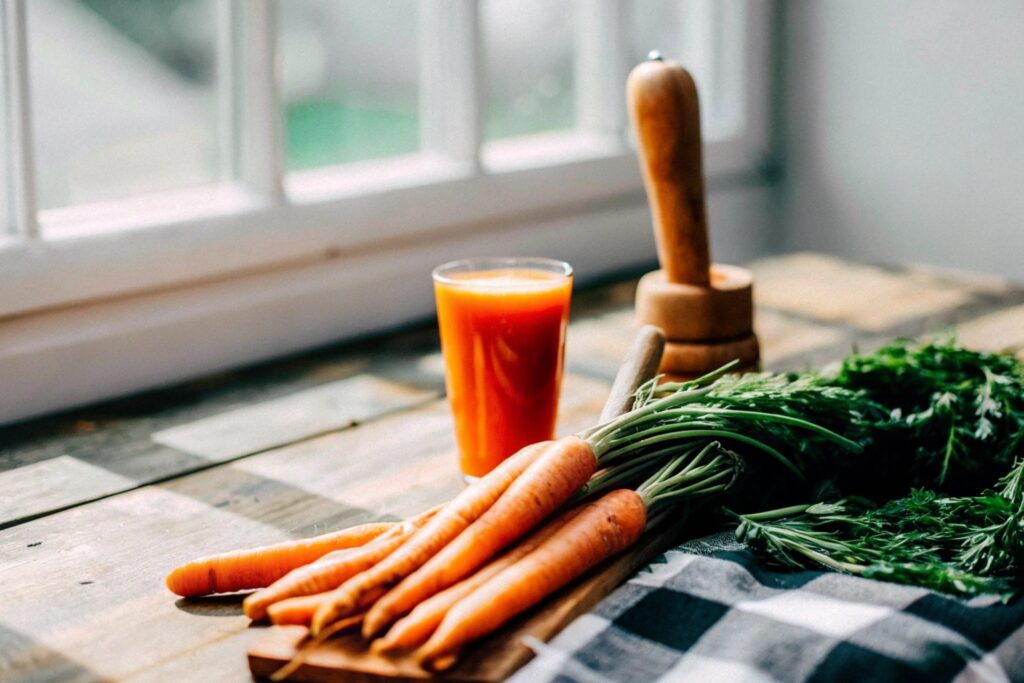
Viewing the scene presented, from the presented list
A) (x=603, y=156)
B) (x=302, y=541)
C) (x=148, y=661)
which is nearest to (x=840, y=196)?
(x=603, y=156)

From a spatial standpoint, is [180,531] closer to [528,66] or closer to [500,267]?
[500,267]

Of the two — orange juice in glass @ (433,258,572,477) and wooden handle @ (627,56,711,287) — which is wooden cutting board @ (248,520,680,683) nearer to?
orange juice in glass @ (433,258,572,477)

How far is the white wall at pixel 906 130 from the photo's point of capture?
215 cm

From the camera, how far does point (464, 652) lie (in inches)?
30.3

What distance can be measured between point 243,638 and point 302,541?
0.35 feet

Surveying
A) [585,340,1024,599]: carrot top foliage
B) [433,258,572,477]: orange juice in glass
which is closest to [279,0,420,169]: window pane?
[433,258,572,477]: orange juice in glass

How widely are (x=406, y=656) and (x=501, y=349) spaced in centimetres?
37

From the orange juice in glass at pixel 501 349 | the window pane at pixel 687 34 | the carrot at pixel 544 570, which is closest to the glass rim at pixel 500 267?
the orange juice in glass at pixel 501 349

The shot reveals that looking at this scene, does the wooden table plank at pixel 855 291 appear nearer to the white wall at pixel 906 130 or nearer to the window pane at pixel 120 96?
the white wall at pixel 906 130

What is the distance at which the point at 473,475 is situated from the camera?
113 centimetres

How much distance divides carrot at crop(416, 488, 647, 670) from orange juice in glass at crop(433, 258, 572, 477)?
201mm

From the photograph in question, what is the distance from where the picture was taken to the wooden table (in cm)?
85

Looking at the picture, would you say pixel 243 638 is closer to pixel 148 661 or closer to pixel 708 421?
pixel 148 661

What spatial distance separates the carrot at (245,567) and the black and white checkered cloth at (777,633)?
0.73 ft
